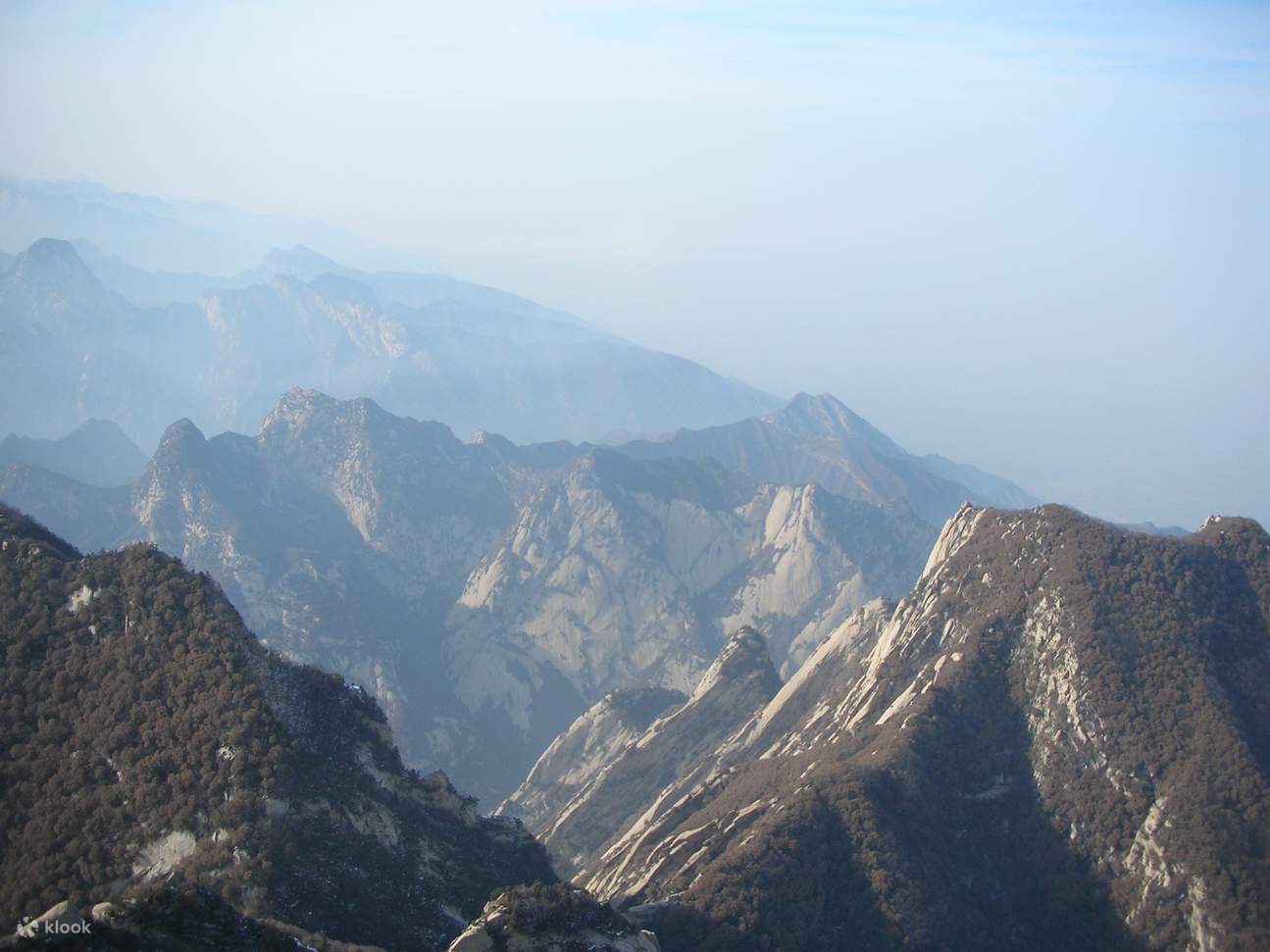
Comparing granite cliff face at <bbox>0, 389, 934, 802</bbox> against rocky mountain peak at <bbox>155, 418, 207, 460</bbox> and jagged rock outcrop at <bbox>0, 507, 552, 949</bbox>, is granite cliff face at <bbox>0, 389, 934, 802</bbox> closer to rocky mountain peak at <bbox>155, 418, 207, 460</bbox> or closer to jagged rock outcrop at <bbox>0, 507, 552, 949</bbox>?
rocky mountain peak at <bbox>155, 418, 207, 460</bbox>

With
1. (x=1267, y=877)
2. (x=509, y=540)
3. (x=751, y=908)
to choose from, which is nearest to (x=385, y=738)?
(x=751, y=908)

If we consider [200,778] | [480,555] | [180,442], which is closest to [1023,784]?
[200,778]

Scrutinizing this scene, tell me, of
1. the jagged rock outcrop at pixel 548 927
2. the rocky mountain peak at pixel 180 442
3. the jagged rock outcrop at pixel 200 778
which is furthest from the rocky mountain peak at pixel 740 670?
the rocky mountain peak at pixel 180 442

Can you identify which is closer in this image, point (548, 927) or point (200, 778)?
point (548, 927)

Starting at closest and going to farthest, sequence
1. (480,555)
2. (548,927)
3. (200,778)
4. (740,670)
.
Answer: (548,927), (200,778), (740,670), (480,555)

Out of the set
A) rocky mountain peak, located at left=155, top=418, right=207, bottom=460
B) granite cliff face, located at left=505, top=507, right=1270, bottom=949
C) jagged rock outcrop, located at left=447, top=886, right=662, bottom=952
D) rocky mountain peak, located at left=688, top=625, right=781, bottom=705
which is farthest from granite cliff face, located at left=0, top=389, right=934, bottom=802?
jagged rock outcrop, located at left=447, top=886, right=662, bottom=952

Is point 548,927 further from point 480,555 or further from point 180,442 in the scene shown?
point 180,442
